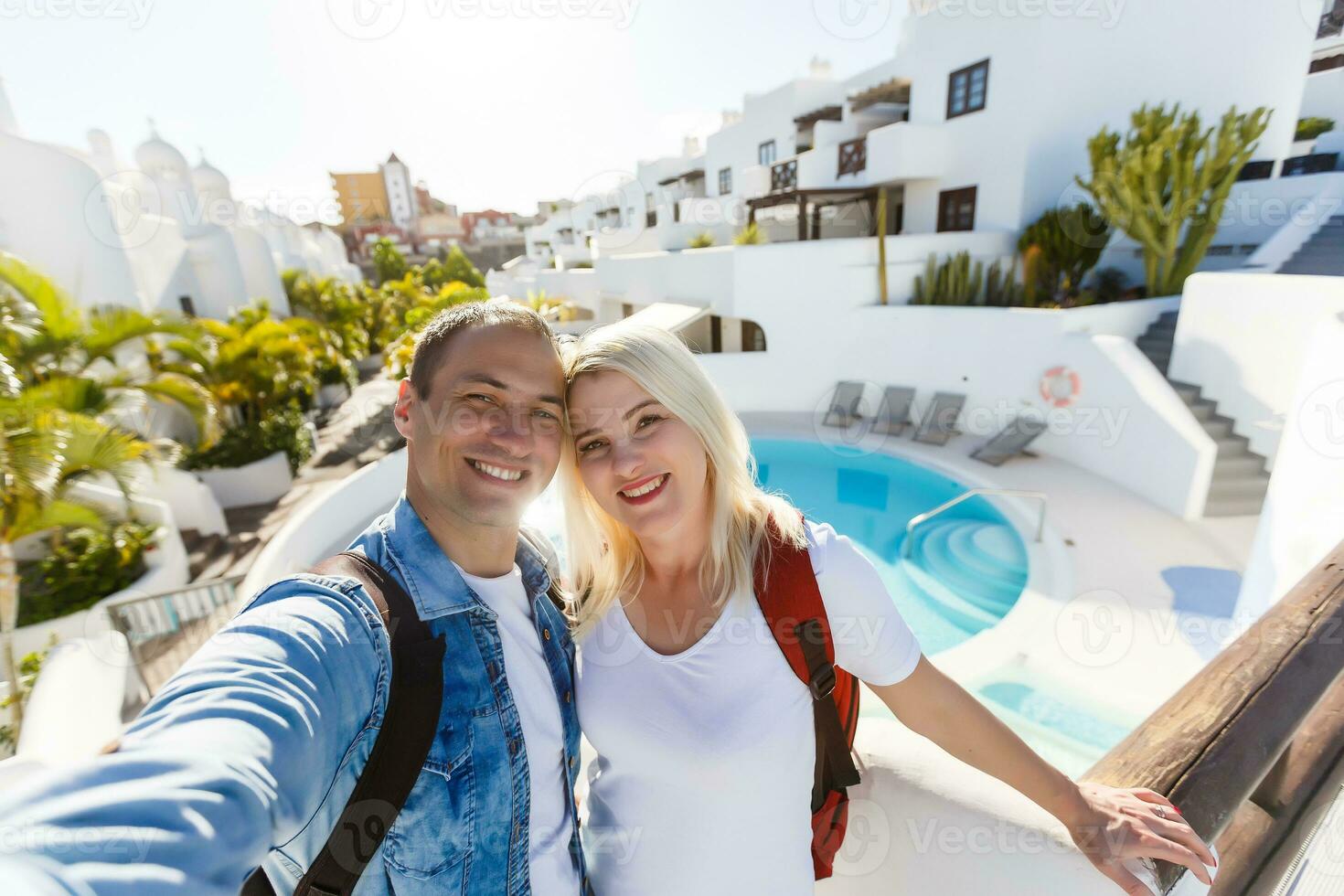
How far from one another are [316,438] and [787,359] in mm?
12805

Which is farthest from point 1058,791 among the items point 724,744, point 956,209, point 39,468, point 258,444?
point 956,209

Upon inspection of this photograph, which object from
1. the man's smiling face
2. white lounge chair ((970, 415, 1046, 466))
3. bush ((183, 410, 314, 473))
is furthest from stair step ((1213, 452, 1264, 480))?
bush ((183, 410, 314, 473))

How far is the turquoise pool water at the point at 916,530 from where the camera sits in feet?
22.4

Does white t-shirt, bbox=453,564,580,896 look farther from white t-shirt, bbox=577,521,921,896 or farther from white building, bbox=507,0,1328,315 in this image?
white building, bbox=507,0,1328,315

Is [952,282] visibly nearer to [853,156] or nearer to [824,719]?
[853,156]

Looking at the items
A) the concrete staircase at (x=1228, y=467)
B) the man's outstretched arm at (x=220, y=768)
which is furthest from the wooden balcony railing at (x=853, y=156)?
the man's outstretched arm at (x=220, y=768)

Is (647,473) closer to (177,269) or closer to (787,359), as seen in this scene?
(787,359)

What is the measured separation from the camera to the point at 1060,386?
1022 cm

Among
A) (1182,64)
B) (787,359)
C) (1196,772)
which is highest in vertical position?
(1182,64)

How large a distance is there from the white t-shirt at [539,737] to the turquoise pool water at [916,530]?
153 inches

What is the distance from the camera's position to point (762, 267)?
1364 cm

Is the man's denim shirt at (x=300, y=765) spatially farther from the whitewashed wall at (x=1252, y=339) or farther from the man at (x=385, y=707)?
the whitewashed wall at (x=1252, y=339)

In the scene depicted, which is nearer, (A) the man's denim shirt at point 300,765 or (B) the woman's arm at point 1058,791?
(A) the man's denim shirt at point 300,765

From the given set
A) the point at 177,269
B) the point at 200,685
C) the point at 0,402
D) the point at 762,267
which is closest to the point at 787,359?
the point at 762,267
